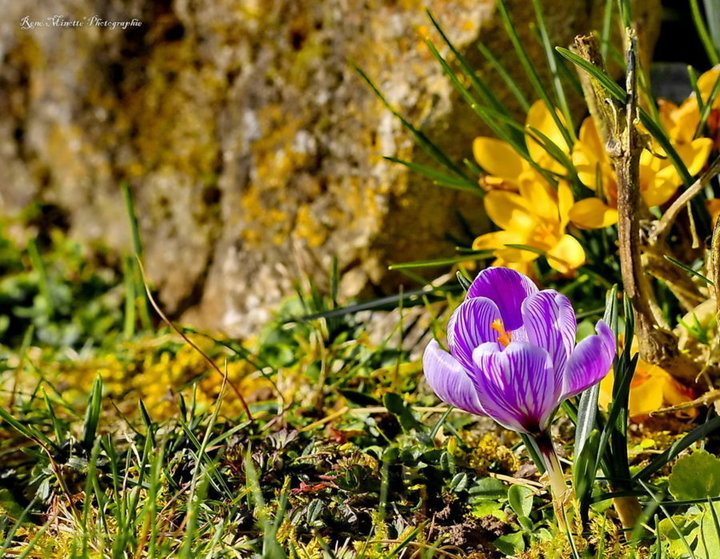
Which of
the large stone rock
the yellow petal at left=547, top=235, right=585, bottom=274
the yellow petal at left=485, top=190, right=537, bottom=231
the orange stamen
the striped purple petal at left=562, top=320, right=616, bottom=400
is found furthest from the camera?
the large stone rock

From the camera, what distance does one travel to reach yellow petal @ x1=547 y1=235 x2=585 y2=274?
1.26 meters

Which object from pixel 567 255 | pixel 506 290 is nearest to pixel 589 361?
pixel 506 290

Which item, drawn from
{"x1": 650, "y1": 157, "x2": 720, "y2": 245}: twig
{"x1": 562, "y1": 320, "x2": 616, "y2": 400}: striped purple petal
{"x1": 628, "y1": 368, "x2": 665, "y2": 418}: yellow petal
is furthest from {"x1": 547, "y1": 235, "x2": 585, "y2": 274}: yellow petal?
{"x1": 562, "y1": 320, "x2": 616, "y2": 400}: striped purple petal

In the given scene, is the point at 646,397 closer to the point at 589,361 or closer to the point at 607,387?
the point at 607,387

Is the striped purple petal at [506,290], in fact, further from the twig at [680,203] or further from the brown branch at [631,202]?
the twig at [680,203]

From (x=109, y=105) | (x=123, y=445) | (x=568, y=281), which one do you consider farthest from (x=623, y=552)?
(x=109, y=105)

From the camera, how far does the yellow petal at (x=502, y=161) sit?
1.43 metres

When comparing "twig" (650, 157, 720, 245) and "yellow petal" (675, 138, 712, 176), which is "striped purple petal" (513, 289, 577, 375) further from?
"yellow petal" (675, 138, 712, 176)

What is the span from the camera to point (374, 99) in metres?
1.94

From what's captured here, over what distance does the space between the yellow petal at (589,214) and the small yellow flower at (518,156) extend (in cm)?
12

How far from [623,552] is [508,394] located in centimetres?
30

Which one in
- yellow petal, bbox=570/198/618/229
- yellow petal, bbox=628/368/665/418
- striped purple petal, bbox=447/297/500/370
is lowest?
yellow petal, bbox=628/368/665/418

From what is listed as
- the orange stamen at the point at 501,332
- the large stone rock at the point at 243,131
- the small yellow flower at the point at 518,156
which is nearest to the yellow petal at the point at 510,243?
the small yellow flower at the point at 518,156

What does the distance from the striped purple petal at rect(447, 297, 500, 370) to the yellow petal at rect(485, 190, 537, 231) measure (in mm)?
401
